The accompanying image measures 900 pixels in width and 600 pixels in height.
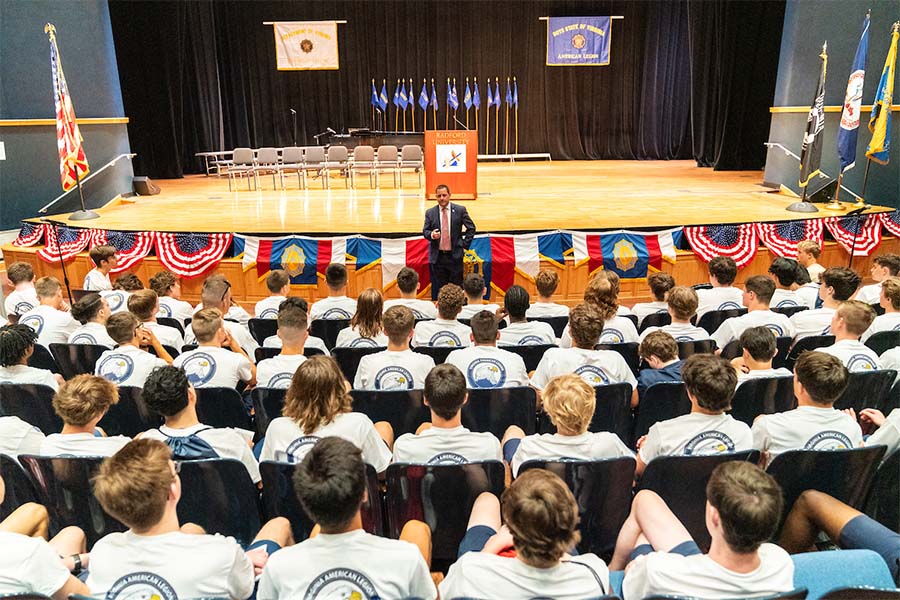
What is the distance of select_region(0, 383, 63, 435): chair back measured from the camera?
3.43 meters

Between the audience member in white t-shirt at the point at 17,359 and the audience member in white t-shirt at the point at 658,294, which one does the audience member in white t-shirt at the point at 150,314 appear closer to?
the audience member in white t-shirt at the point at 17,359

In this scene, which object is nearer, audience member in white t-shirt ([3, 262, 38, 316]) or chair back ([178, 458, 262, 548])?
chair back ([178, 458, 262, 548])

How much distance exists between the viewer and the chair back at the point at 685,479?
2.51 metres

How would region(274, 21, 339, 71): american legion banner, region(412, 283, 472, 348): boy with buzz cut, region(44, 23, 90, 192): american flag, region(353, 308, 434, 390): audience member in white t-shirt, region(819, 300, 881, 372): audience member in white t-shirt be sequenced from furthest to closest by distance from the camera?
Answer: region(274, 21, 339, 71): american legion banner
region(44, 23, 90, 192): american flag
region(412, 283, 472, 348): boy with buzz cut
region(353, 308, 434, 390): audience member in white t-shirt
region(819, 300, 881, 372): audience member in white t-shirt

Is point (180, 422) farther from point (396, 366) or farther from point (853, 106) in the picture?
point (853, 106)

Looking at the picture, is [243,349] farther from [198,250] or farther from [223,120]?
[223,120]

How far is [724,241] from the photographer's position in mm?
8047

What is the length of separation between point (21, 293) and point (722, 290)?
6.07m

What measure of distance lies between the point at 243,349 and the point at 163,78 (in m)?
12.7

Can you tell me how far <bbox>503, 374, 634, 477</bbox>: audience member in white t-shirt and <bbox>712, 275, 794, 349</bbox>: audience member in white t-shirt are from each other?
6.79 feet

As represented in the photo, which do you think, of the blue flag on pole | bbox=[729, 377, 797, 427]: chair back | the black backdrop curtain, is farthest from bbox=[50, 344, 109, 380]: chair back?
the black backdrop curtain

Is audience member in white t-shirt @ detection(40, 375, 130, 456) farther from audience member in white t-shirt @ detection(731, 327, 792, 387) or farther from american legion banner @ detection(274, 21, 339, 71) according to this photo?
american legion banner @ detection(274, 21, 339, 71)

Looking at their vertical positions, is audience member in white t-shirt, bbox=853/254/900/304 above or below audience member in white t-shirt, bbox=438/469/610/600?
below

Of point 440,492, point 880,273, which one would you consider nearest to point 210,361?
point 440,492
